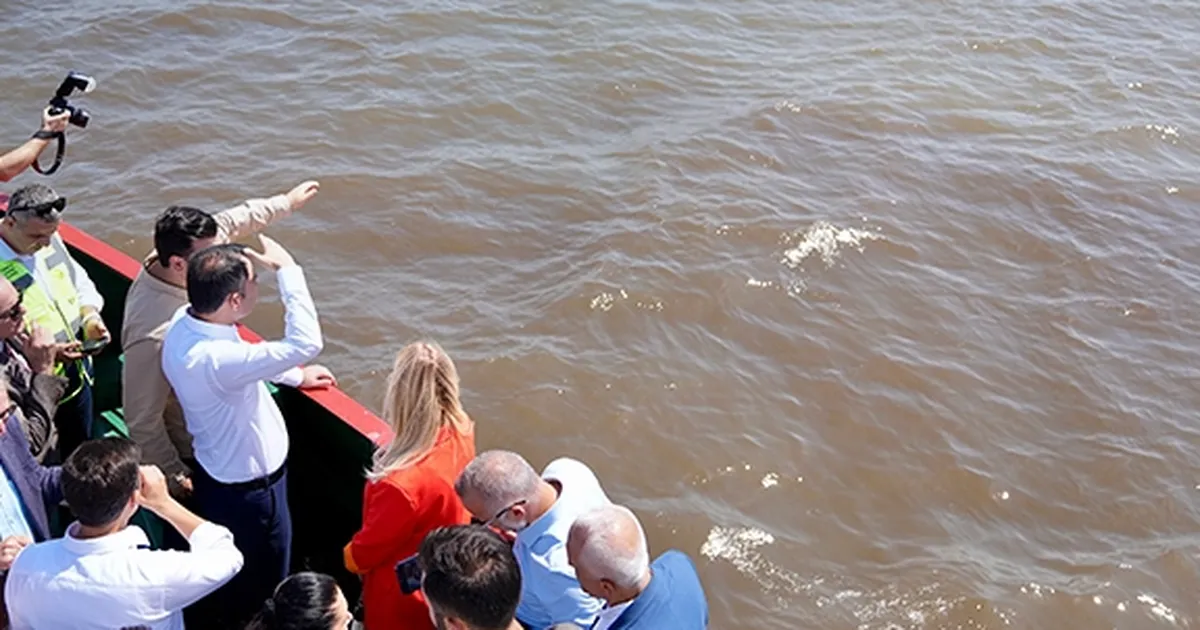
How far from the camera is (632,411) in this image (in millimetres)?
6637

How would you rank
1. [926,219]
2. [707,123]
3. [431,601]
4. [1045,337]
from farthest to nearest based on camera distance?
[707,123], [926,219], [1045,337], [431,601]

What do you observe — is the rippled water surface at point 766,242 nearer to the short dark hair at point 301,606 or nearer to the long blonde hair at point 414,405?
the long blonde hair at point 414,405

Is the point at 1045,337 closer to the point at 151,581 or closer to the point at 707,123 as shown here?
the point at 707,123

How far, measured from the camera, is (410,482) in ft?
11.2

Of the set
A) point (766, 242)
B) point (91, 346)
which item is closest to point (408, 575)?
point (91, 346)

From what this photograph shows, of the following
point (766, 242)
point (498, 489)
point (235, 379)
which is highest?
point (235, 379)

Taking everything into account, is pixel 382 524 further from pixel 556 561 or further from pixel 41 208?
pixel 41 208

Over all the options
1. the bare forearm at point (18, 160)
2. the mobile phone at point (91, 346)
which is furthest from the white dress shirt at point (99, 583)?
the bare forearm at point (18, 160)

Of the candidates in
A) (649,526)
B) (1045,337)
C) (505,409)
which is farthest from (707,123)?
(649,526)

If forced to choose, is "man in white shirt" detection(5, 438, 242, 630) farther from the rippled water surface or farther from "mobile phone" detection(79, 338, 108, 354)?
the rippled water surface

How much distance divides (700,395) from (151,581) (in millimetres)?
4304

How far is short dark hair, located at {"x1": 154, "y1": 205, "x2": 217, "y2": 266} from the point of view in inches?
152

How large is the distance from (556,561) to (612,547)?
1.57ft

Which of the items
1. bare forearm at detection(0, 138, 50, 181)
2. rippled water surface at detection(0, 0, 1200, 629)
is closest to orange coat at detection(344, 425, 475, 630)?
rippled water surface at detection(0, 0, 1200, 629)
